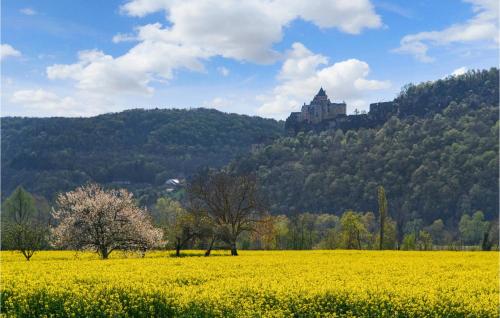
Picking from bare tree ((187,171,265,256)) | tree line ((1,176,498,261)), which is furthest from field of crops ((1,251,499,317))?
bare tree ((187,171,265,256))

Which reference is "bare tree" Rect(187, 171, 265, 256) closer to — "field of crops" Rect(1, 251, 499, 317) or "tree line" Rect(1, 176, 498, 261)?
"tree line" Rect(1, 176, 498, 261)

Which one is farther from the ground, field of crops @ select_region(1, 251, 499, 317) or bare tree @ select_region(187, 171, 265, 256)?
Result: bare tree @ select_region(187, 171, 265, 256)

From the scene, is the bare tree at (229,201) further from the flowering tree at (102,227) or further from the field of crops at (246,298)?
the field of crops at (246,298)

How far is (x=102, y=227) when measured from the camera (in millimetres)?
45062

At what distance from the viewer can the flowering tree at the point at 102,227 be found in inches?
1747

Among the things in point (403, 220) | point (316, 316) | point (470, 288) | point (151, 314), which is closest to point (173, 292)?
point (151, 314)

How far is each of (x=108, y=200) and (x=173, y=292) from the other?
95.3 feet

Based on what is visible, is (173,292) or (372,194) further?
(372,194)

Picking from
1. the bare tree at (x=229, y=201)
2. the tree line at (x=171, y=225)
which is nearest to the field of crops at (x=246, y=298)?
the tree line at (x=171, y=225)

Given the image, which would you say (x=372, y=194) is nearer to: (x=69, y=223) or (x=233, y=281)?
(x=69, y=223)

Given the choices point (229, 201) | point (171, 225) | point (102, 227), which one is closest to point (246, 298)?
point (102, 227)

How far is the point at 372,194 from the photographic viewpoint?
193 m

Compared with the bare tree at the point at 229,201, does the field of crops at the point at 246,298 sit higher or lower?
lower

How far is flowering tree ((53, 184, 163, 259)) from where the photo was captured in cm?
4438
